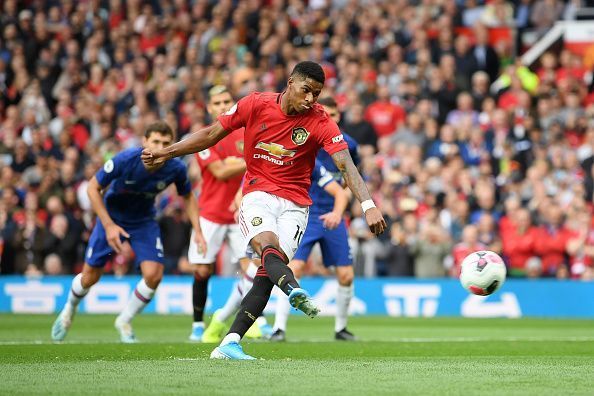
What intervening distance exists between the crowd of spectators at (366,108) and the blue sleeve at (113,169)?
722 centimetres

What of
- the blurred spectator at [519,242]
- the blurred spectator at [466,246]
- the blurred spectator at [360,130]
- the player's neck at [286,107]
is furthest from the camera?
the blurred spectator at [360,130]

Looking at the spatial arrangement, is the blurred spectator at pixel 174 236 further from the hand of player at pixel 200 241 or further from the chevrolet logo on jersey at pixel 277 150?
the chevrolet logo on jersey at pixel 277 150

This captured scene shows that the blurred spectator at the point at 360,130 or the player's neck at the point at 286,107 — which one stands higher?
the blurred spectator at the point at 360,130

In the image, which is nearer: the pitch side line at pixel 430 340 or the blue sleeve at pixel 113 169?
the blue sleeve at pixel 113 169

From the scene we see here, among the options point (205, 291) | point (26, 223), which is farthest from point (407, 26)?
point (205, 291)

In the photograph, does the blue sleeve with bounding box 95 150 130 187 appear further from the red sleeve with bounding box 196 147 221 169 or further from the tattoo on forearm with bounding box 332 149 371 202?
the tattoo on forearm with bounding box 332 149 371 202

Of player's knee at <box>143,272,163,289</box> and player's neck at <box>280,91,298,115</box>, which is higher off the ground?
player's neck at <box>280,91,298,115</box>

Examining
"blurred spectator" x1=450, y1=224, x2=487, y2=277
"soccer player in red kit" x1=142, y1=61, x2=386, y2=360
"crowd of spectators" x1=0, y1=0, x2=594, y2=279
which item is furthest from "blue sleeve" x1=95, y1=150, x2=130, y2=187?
"blurred spectator" x1=450, y1=224, x2=487, y2=277

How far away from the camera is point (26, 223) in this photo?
2262 cm

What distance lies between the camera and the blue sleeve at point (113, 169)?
1274 centimetres

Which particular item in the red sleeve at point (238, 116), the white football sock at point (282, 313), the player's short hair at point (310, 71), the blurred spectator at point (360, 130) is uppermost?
the blurred spectator at point (360, 130)

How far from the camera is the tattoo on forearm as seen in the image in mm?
9634

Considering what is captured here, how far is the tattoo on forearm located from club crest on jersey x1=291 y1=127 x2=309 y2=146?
0.37 m

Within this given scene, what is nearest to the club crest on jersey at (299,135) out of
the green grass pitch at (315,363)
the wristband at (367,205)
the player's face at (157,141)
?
the wristband at (367,205)
